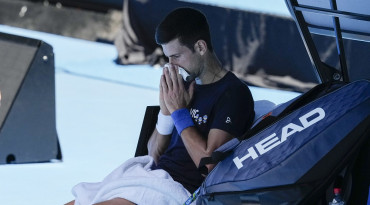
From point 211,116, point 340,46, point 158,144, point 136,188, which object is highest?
point 340,46

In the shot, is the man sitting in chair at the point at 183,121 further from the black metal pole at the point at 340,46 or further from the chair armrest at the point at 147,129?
the black metal pole at the point at 340,46

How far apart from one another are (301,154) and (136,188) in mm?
659

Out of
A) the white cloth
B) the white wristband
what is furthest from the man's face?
the white cloth

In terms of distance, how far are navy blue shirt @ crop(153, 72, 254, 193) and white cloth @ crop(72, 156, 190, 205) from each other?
84 mm

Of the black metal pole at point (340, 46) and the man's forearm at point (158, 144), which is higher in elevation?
the black metal pole at point (340, 46)

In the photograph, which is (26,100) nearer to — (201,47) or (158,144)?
(158,144)

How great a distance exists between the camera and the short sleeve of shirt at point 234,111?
256cm

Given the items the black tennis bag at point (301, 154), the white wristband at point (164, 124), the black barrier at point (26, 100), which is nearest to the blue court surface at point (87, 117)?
the black barrier at point (26, 100)

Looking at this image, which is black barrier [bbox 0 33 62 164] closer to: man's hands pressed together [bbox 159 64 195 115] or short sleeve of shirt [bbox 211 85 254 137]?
man's hands pressed together [bbox 159 64 195 115]

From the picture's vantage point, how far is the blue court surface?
165 inches

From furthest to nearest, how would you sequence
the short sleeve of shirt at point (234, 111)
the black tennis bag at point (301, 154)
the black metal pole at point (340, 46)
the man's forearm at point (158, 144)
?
the man's forearm at point (158, 144) → the short sleeve of shirt at point (234, 111) → the black metal pole at point (340, 46) → the black tennis bag at point (301, 154)

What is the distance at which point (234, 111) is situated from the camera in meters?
2.59

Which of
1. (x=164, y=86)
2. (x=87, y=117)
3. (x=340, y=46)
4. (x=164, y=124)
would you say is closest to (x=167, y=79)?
(x=164, y=86)

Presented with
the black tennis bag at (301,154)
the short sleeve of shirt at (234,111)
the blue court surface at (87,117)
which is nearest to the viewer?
the black tennis bag at (301,154)
